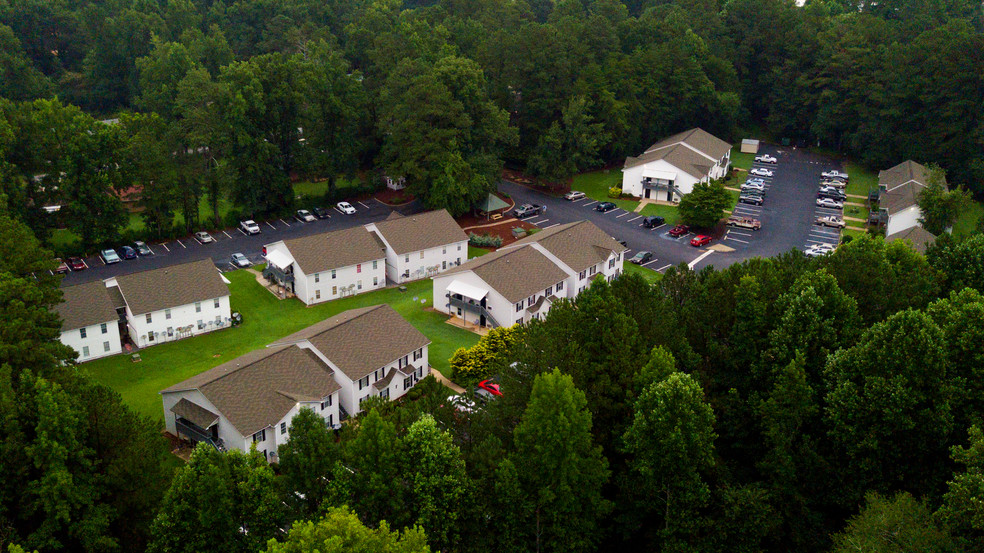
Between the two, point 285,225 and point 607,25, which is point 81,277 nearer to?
point 285,225

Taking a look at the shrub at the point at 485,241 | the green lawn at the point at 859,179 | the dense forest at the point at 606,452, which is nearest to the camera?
the dense forest at the point at 606,452

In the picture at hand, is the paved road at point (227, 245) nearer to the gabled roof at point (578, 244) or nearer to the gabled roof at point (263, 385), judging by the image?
the gabled roof at point (578, 244)

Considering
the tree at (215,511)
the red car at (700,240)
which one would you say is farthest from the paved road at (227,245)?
the tree at (215,511)

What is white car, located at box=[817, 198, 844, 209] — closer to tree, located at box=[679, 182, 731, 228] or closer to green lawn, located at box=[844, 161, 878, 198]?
green lawn, located at box=[844, 161, 878, 198]

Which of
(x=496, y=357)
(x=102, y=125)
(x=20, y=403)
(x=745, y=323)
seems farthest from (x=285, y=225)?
(x=745, y=323)

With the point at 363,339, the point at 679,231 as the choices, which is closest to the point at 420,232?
the point at 363,339

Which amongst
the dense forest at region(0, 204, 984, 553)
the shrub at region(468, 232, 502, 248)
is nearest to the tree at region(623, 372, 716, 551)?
the dense forest at region(0, 204, 984, 553)
